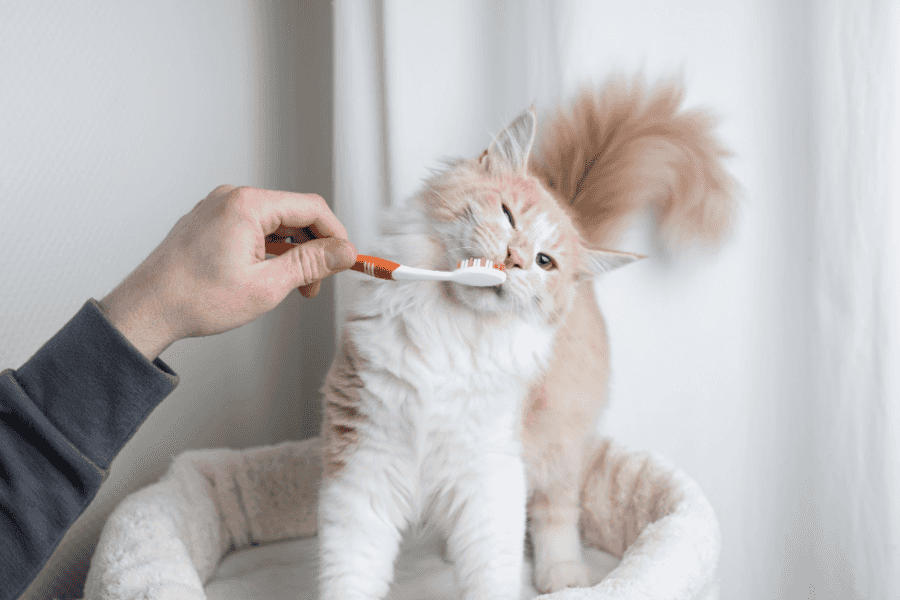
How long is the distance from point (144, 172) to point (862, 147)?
4.52 ft

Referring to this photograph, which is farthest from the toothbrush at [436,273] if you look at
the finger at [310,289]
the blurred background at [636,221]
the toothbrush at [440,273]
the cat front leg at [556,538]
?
the cat front leg at [556,538]

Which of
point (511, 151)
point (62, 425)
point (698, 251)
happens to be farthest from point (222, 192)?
point (698, 251)

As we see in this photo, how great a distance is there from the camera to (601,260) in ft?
3.22

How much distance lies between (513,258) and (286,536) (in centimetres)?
88

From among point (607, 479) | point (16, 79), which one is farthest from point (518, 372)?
point (16, 79)

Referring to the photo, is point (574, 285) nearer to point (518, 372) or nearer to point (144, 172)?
point (518, 372)

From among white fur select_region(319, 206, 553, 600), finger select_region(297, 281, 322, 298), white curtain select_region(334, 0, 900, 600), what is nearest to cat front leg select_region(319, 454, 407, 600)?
white fur select_region(319, 206, 553, 600)

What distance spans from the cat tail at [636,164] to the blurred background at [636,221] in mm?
40

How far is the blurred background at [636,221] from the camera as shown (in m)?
0.98

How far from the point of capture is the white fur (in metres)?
0.85

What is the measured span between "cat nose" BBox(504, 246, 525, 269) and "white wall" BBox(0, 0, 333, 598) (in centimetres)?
87

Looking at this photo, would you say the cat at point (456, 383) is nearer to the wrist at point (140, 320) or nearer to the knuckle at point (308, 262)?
the knuckle at point (308, 262)

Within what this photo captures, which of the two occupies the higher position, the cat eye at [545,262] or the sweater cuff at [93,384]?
the cat eye at [545,262]

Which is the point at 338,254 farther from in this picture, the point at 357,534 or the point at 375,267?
the point at 357,534
